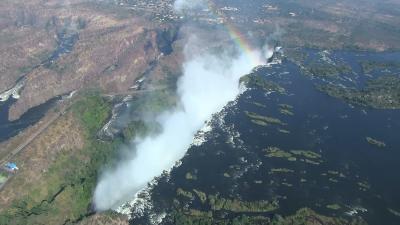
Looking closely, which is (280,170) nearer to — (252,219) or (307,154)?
(307,154)

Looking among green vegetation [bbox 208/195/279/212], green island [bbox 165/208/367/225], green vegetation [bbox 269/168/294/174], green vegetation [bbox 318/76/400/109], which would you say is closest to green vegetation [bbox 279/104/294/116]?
green vegetation [bbox 318/76/400/109]

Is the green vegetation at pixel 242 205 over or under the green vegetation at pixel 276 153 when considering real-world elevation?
over

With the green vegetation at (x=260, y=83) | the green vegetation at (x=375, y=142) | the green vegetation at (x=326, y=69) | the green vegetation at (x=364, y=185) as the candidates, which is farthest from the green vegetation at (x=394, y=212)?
the green vegetation at (x=326, y=69)

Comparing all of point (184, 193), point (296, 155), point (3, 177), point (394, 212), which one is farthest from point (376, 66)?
point (3, 177)

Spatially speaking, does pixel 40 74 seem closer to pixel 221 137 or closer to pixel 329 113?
pixel 221 137

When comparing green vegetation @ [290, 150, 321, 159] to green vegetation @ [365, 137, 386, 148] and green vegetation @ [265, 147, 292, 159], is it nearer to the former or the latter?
green vegetation @ [265, 147, 292, 159]

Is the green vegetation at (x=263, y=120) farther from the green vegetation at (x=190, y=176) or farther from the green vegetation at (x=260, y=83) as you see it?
the green vegetation at (x=190, y=176)
